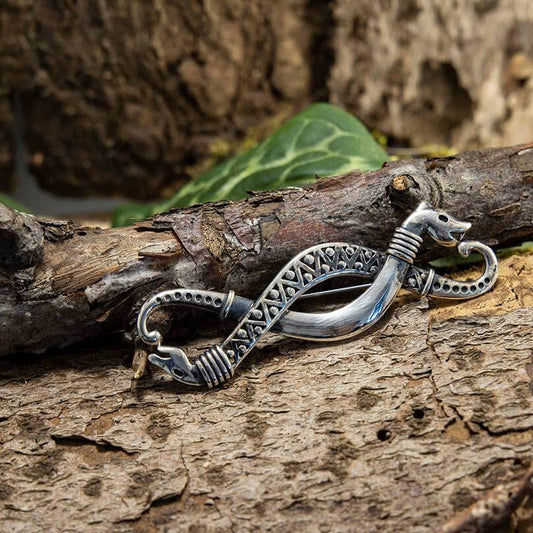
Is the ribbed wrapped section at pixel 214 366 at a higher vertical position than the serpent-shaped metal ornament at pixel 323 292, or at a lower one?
lower

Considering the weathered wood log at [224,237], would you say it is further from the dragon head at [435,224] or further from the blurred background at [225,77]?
the blurred background at [225,77]

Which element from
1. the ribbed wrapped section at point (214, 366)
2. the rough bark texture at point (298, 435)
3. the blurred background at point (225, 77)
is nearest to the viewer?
the rough bark texture at point (298, 435)

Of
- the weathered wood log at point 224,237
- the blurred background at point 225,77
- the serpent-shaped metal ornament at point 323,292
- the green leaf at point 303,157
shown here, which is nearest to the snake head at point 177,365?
the serpent-shaped metal ornament at point 323,292

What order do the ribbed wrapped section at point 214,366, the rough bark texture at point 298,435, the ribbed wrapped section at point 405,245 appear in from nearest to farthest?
the rough bark texture at point 298,435 → the ribbed wrapped section at point 214,366 → the ribbed wrapped section at point 405,245

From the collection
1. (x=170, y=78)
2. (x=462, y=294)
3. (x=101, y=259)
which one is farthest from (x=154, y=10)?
(x=462, y=294)

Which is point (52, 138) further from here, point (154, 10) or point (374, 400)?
point (374, 400)

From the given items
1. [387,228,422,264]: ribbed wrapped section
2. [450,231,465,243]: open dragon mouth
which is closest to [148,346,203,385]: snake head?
[387,228,422,264]: ribbed wrapped section
